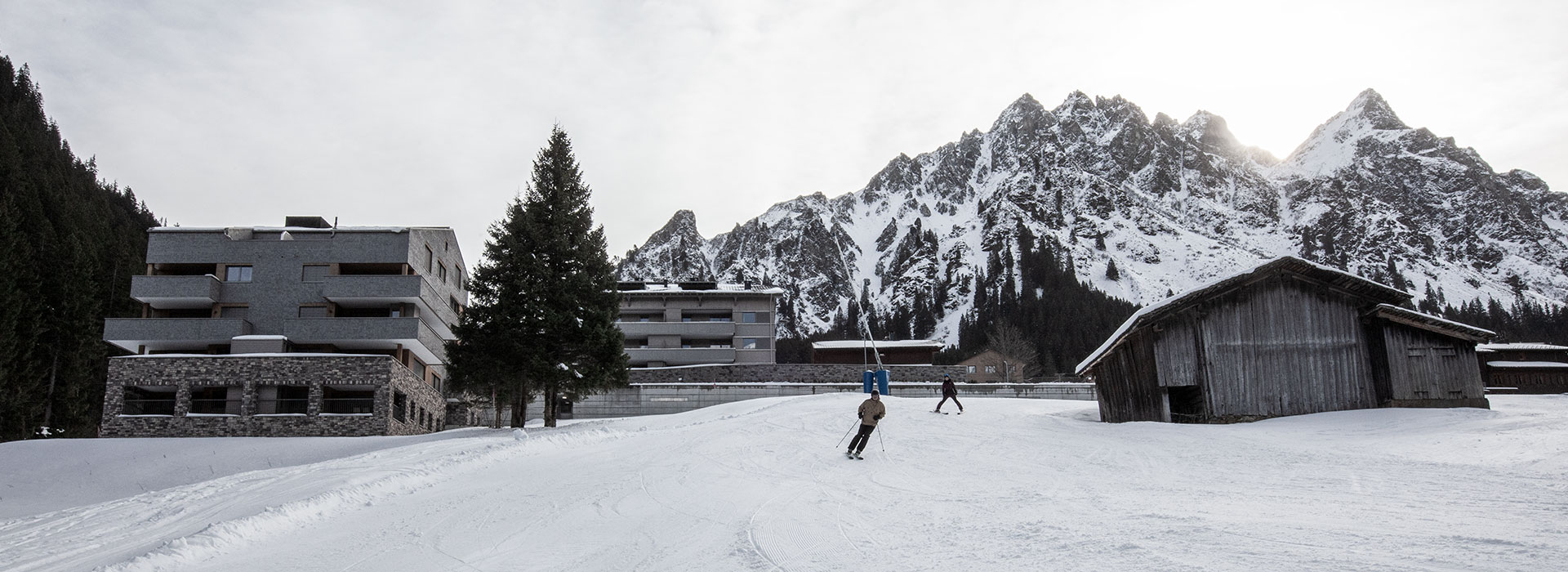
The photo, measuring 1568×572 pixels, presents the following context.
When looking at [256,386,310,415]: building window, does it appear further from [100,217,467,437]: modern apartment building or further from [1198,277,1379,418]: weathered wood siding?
[1198,277,1379,418]: weathered wood siding

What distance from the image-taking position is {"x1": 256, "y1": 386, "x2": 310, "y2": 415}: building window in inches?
1645

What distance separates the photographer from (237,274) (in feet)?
157

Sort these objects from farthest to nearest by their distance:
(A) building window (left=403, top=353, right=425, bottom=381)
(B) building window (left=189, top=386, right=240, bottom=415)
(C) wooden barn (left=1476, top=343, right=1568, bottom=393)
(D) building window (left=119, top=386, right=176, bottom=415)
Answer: (C) wooden barn (left=1476, top=343, right=1568, bottom=393) → (A) building window (left=403, top=353, right=425, bottom=381) → (B) building window (left=189, top=386, right=240, bottom=415) → (D) building window (left=119, top=386, right=176, bottom=415)

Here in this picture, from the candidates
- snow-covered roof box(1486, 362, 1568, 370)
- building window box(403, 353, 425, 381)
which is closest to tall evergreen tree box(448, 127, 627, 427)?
building window box(403, 353, 425, 381)

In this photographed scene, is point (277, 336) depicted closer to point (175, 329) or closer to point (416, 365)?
point (175, 329)

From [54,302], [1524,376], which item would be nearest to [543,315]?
[54,302]

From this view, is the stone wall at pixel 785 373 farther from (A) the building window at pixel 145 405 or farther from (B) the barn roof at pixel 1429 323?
(B) the barn roof at pixel 1429 323

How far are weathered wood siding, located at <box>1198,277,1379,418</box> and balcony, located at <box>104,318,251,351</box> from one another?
4346 centimetres

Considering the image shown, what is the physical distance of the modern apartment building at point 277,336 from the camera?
41500 mm

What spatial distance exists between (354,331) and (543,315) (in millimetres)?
20159

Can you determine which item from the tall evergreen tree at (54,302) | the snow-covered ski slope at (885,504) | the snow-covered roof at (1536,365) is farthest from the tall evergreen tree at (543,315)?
the snow-covered roof at (1536,365)

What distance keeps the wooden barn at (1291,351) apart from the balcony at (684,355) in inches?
1988

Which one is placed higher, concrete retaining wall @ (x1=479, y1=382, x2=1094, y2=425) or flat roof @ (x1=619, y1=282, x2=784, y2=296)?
flat roof @ (x1=619, y1=282, x2=784, y2=296)

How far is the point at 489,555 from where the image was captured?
1090cm
